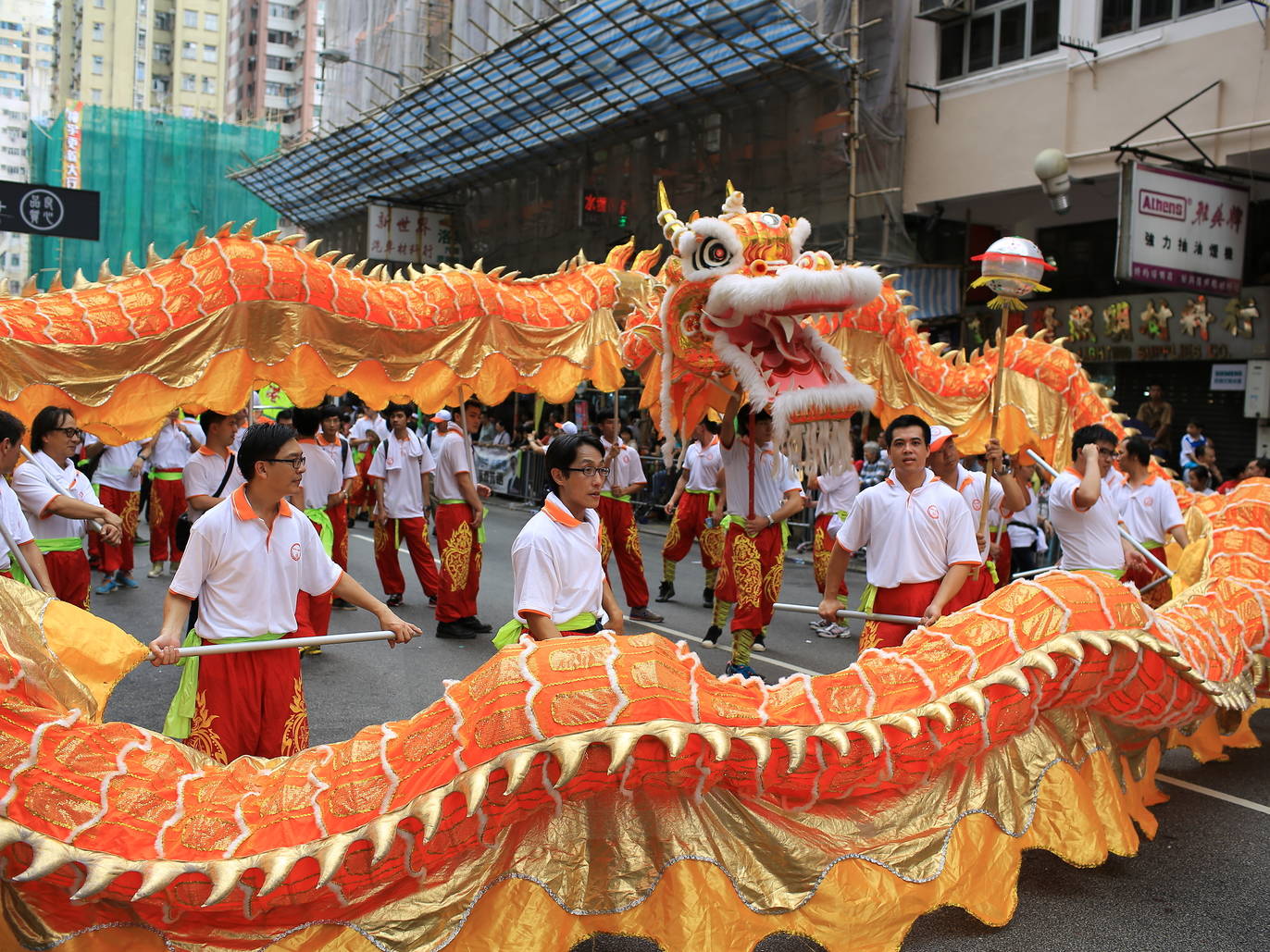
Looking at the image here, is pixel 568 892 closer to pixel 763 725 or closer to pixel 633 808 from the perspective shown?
pixel 633 808

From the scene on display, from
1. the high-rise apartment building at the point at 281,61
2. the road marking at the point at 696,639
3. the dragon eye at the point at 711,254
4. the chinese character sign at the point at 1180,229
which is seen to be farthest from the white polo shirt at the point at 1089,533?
the high-rise apartment building at the point at 281,61

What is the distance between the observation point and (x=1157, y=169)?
36.4ft

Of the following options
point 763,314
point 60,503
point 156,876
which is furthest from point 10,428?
point 763,314

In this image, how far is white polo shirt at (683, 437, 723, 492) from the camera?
30.8 feet

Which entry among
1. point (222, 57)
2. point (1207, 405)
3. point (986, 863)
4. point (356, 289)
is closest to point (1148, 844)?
point (986, 863)

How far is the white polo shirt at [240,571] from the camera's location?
11.9ft

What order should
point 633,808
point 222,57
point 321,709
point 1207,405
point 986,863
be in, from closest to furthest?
point 633,808 → point 986,863 → point 321,709 → point 1207,405 → point 222,57

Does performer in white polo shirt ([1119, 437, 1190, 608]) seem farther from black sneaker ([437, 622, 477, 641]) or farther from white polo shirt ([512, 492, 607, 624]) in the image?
black sneaker ([437, 622, 477, 641])

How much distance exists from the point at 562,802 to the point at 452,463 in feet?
17.7

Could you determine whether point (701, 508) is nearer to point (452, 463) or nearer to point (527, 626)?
point (452, 463)

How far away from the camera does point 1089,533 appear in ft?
18.9

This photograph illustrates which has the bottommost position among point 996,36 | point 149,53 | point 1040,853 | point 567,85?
point 1040,853

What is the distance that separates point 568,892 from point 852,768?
85 cm

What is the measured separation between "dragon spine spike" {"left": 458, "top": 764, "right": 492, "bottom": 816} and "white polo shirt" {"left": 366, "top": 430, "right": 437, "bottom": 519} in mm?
6126
